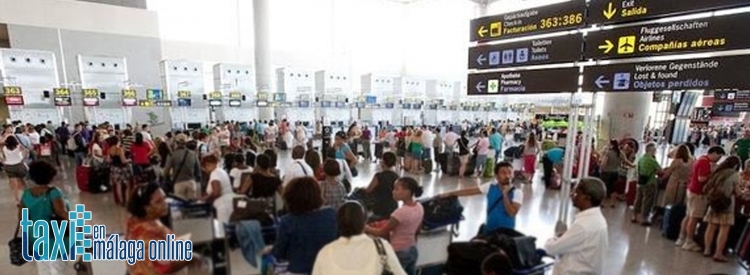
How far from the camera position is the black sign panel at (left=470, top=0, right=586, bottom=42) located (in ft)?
12.6

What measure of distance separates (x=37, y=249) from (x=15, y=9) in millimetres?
15933

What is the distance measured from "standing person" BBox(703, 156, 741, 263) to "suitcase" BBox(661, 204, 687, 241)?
64 cm

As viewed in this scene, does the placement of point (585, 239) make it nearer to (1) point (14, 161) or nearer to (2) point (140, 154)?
(2) point (140, 154)

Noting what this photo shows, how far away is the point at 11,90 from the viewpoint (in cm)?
1152

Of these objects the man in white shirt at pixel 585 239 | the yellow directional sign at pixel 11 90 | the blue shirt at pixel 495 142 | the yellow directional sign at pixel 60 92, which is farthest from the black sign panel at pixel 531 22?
the yellow directional sign at pixel 11 90

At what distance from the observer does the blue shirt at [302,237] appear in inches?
89.3

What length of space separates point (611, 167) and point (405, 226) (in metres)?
6.57

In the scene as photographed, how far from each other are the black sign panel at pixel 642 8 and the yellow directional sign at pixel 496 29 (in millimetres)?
1025

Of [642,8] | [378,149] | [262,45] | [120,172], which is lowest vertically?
[378,149]

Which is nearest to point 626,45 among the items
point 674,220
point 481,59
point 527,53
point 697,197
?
point 527,53

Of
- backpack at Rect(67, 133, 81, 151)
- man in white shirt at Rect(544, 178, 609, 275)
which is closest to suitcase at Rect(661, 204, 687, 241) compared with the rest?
man in white shirt at Rect(544, 178, 609, 275)


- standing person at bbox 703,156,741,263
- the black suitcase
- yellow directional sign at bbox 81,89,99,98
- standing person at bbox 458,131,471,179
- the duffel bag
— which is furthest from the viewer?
yellow directional sign at bbox 81,89,99,98

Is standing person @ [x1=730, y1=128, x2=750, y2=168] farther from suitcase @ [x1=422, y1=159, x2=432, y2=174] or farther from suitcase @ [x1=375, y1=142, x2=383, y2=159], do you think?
suitcase @ [x1=375, y1=142, x2=383, y2=159]

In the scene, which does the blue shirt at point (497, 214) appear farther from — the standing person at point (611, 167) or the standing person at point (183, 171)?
the standing person at point (611, 167)
